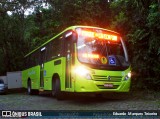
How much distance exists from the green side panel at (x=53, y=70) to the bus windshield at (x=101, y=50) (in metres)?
1.58

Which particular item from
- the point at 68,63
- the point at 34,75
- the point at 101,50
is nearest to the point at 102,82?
the point at 101,50

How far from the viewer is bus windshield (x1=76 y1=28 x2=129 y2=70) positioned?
1269 cm

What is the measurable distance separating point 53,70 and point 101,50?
362 centimetres

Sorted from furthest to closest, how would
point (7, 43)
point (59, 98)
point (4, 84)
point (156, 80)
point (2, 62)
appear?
point (2, 62) → point (7, 43) → point (4, 84) → point (156, 80) → point (59, 98)

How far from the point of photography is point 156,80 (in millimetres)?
16172

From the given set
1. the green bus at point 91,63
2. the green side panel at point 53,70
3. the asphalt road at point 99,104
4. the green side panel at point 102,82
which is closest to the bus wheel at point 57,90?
the green bus at point 91,63

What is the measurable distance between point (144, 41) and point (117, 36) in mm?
3276

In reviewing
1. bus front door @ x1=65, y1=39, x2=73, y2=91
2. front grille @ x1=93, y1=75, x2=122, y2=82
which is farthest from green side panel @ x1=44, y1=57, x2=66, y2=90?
front grille @ x1=93, y1=75, x2=122, y2=82

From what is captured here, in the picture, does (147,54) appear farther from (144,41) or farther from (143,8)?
(143,8)

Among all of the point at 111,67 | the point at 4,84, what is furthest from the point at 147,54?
the point at 4,84

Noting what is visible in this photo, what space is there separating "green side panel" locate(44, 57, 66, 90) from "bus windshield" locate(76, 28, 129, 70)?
158 centimetres

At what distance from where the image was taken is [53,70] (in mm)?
15727

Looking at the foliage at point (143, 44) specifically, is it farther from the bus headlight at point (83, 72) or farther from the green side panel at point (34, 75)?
the green side panel at point (34, 75)

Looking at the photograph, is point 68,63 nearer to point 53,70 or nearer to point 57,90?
point 57,90
